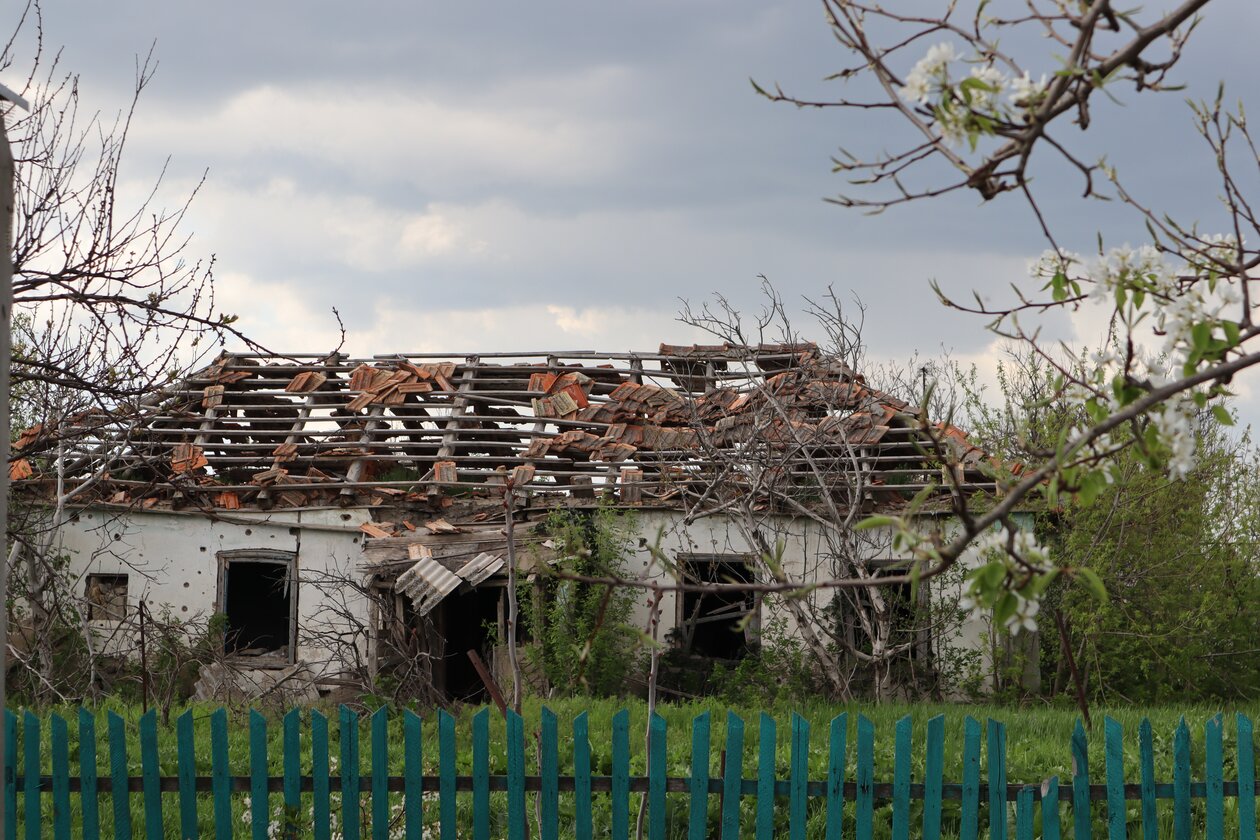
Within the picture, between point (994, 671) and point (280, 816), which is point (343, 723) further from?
point (994, 671)

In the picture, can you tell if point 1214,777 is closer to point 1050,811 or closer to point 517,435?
point 1050,811

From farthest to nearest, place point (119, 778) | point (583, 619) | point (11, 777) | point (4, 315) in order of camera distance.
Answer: point (583, 619)
point (11, 777)
point (119, 778)
point (4, 315)

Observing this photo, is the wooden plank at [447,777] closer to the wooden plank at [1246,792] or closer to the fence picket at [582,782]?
the fence picket at [582,782]

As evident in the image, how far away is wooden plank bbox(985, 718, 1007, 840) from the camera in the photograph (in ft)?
20.6

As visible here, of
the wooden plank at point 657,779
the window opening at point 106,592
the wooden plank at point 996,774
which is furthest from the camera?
the window opening at point 106,592

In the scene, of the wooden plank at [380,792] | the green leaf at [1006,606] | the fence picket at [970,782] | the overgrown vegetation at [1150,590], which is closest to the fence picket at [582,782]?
Answer: the wooden plank at [380,792]

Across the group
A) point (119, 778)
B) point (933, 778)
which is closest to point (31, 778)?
point (119, 778)

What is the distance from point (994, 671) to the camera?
43.8 feet

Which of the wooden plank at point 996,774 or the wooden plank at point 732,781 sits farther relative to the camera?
the wooden plank at point 996,774

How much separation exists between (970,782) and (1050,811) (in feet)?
1.42

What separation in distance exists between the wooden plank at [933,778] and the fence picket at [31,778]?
502 cm

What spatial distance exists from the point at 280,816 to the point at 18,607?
984 cm

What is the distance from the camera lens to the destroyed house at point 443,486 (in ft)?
43.7

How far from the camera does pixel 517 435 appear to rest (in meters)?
15.8
